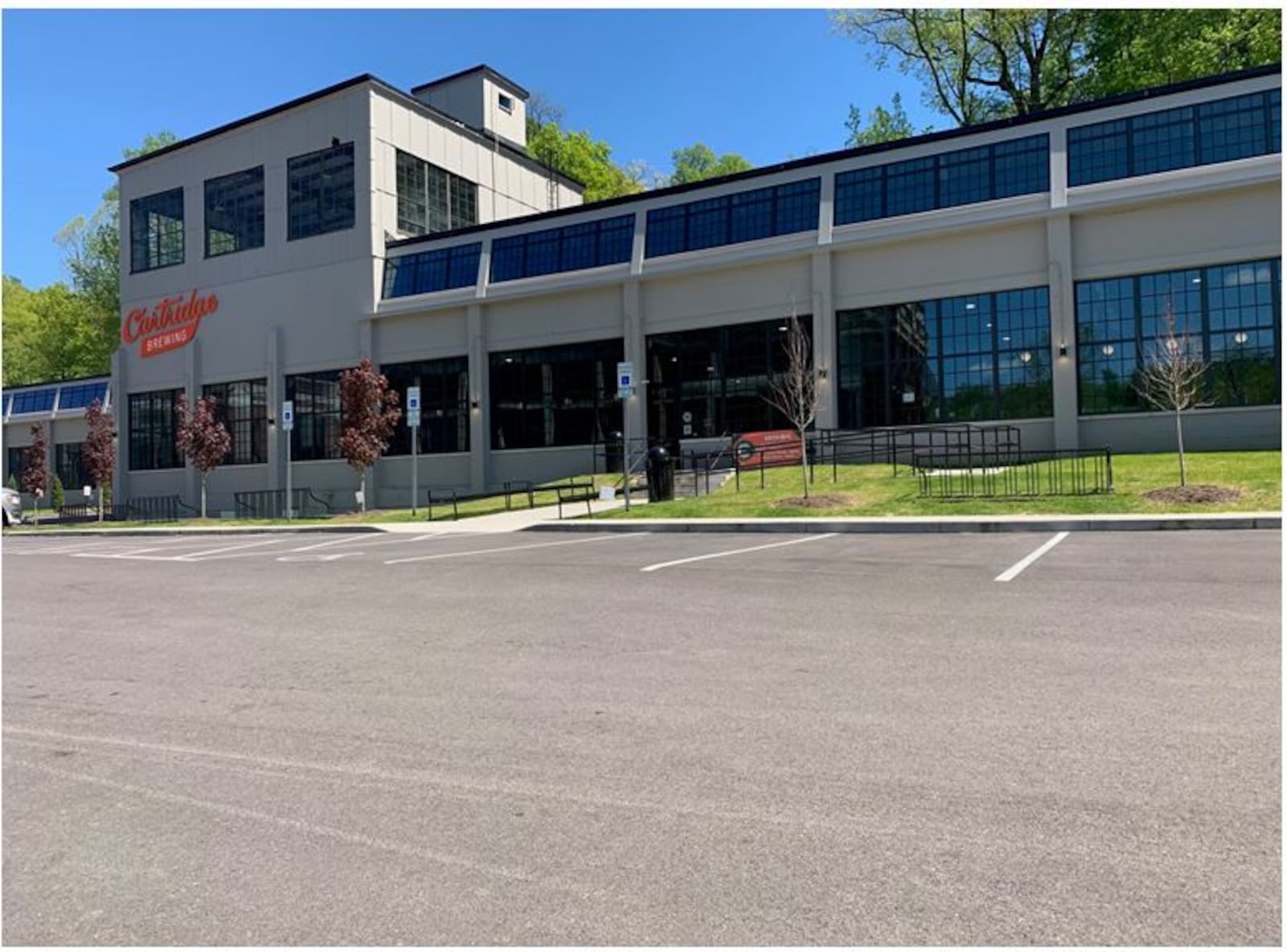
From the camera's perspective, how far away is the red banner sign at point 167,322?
4119 cm

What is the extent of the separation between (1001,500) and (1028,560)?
280 inches

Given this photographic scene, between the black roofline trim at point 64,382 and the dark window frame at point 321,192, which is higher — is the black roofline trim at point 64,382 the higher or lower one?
the lower one

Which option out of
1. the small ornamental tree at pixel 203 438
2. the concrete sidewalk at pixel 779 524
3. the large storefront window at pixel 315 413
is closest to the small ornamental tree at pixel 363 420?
the concrete sidewalk at pixel 779 524

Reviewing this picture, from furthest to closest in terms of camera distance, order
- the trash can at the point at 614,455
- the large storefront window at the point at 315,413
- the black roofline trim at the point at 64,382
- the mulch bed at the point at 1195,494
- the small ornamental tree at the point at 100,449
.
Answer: the black roofline trim at the point at 64,382, the small ornamental tree at the point at 100,449, the large storefront window at the point at 315,413, the trash can at the point at 614,455, the mulch bed at the point at 1195,494

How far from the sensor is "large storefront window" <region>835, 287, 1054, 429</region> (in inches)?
1035

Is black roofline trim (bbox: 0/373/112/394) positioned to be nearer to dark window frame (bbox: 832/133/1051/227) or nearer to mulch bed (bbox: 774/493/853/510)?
dark window frame (bbox: 832/133/1051/227)

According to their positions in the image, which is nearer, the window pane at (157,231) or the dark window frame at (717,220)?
the dark window frame at (717,220)

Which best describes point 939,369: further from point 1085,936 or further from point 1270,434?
point 1085,936

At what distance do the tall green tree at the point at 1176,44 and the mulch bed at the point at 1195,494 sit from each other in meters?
26.4

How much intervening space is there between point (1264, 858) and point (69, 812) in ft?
16.0

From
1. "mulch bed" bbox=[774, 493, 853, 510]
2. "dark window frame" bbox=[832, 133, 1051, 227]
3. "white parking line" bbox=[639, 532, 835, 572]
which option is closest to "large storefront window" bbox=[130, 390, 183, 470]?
"dark window frame" bbox=[832, 133, 1051, 227]

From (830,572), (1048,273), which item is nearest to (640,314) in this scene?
(1048,273)

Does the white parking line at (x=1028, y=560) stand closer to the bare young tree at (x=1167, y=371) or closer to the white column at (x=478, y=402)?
the bare young tree at (x=1167, y=371)

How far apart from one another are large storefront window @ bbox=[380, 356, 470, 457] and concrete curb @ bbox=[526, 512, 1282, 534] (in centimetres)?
1737
